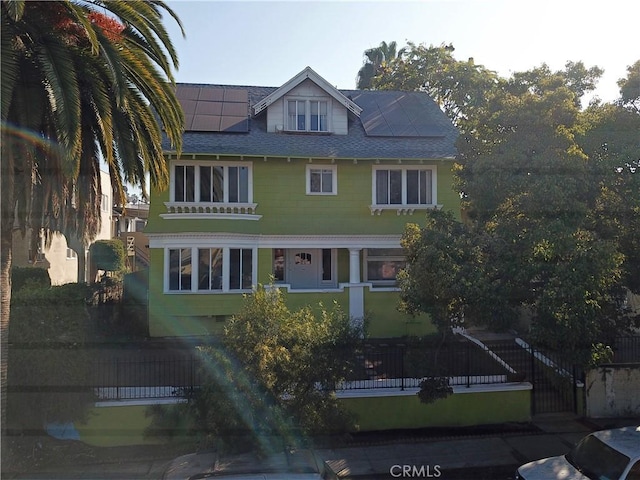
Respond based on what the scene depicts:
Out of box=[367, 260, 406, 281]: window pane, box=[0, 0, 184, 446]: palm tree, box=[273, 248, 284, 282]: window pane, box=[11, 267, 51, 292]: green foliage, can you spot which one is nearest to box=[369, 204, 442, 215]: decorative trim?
box=[367, 260, 406, 281]: window pane

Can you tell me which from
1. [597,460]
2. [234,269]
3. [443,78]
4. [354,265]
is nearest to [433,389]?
[597,460]

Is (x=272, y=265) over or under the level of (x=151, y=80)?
under

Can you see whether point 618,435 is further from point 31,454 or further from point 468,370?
Answer: point 31,454

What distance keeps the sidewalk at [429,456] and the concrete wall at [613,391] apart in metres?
0.48

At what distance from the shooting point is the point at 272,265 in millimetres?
16562

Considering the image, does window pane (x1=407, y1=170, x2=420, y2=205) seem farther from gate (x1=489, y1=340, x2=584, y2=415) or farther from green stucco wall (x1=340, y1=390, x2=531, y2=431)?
green stucco wall (x1=340, y1=390, x2=531, y2=431)

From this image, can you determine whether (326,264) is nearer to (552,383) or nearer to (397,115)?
(397,115)

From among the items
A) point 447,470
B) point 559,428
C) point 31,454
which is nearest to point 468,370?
point 559,428

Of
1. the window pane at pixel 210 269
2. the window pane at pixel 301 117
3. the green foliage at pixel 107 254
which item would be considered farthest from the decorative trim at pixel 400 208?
the green foliage at pixel 107 254

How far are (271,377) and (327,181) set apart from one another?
10.2 meters

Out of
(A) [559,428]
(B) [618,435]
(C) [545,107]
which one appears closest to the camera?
(B) [618,435]

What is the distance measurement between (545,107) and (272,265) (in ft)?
31.7

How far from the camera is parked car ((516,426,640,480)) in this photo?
21.4 feet

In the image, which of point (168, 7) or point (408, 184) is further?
point (408, 184)
